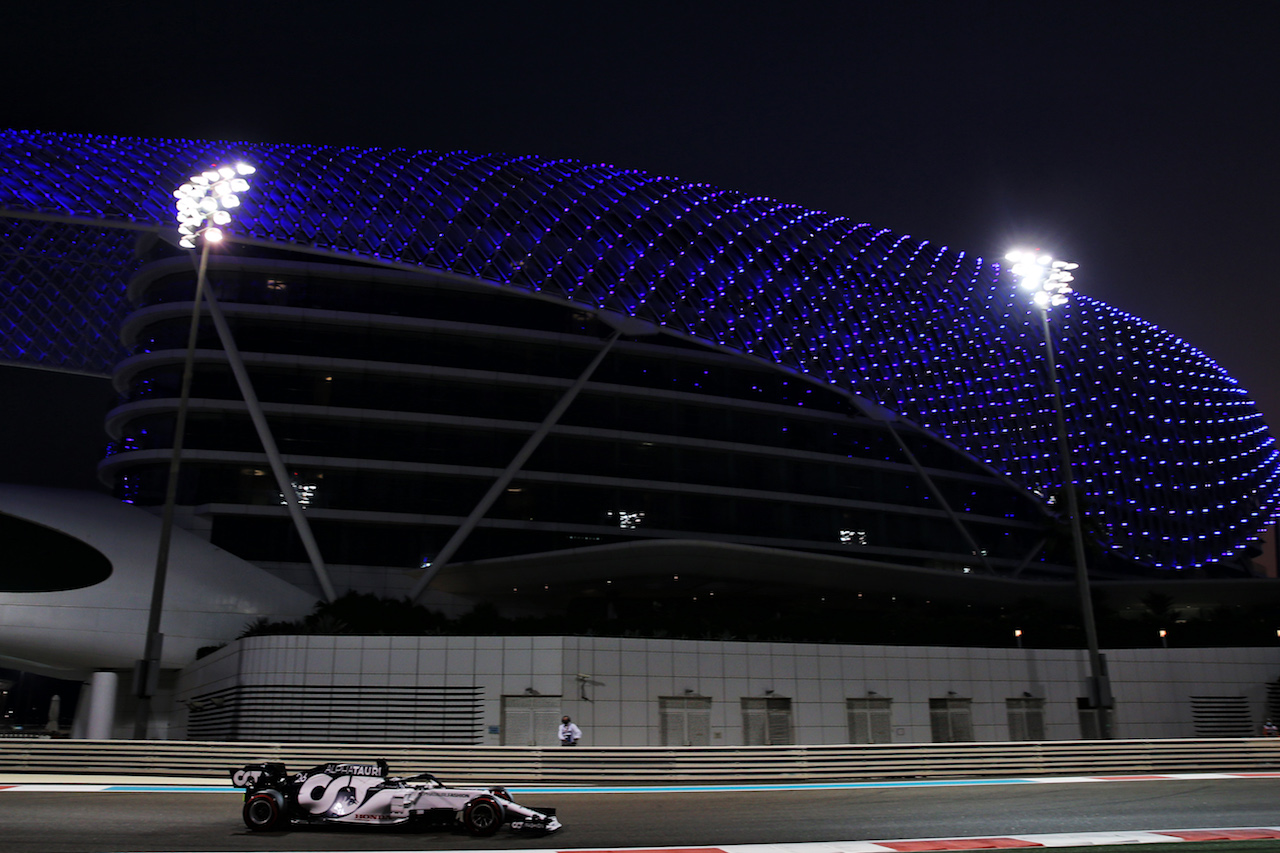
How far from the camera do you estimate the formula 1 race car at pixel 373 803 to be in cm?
1298

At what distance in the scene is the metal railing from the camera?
20031mm

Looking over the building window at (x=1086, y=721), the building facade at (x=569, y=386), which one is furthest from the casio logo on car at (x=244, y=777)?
the building window at (x=1086, y=721)

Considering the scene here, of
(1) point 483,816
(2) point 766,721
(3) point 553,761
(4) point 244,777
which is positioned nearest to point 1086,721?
(2) point 766,721

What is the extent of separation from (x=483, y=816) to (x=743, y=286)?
37465 mm

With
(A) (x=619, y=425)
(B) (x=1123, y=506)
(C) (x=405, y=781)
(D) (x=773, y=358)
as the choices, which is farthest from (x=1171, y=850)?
(B) (x=1123, y=506)

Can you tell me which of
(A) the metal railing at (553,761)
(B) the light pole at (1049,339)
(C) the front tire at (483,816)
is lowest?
(C) the front tire at (483,816)

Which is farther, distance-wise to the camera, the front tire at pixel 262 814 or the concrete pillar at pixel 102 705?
the concrete pillar at pixel 102 705

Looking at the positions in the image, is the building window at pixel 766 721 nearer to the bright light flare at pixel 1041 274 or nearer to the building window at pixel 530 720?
the building window at pixel 530 720

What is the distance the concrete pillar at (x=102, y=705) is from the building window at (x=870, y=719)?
24.0 meters

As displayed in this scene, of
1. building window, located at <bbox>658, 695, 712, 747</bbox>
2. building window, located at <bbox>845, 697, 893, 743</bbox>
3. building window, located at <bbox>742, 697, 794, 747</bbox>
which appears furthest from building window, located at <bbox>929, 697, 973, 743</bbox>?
building window, located at <bbox>658, 695, 712, 747</bbox>

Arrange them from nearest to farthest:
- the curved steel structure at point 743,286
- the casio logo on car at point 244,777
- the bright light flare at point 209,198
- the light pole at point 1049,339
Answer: the casio logo on car at point 244,777 → the bright light flare at point 209,198 → the light pole at point 1049,339 → the curved steel structure at point 743,286

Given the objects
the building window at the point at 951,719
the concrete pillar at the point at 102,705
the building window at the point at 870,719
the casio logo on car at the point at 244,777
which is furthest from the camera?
the concrete pillar at the point at 102,705

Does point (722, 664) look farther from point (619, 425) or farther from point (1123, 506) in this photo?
point (1123, 506)

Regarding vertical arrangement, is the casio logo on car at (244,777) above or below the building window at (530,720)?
below
